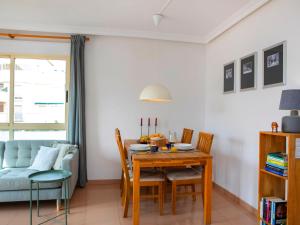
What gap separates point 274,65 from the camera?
270 centimetres

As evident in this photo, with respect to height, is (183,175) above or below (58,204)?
above

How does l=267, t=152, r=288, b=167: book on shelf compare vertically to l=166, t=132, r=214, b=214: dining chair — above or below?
above

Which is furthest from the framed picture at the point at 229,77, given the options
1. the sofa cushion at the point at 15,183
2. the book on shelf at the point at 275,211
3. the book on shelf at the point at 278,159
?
the sofa cushion at the point at 15,183

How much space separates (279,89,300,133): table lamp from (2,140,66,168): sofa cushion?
330 centimetres

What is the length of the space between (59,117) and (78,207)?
1.61 m

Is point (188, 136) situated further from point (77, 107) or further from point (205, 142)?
point (77, 107)

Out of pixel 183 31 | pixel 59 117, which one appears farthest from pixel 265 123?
pixel 59 117

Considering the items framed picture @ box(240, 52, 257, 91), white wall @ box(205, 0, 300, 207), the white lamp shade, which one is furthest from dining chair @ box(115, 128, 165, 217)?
framed picture @ box(240, 52, 257, 91)

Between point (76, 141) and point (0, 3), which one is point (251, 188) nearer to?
point (76, 141)

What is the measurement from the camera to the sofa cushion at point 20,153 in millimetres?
3578

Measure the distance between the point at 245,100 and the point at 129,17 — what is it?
204 cm

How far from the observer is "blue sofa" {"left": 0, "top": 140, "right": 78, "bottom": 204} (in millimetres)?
3025

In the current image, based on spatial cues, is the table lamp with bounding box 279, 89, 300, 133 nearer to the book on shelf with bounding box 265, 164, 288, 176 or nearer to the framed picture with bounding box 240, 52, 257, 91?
the book on shelf with bounding box 265, 164, 288, 176

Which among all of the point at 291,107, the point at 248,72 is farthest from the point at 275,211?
the point at 248,72
